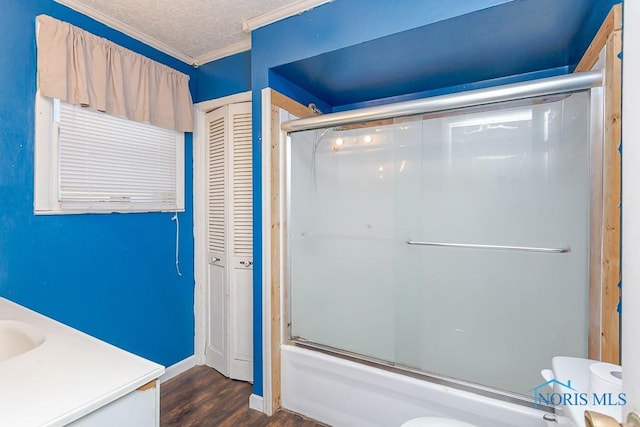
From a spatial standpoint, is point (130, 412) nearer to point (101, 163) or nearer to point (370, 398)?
point (370, 398)

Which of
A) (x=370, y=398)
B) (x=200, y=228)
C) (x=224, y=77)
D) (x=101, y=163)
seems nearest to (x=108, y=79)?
(x=101, y=163)

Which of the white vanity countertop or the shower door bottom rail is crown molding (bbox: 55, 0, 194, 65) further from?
the shower door bottom rail

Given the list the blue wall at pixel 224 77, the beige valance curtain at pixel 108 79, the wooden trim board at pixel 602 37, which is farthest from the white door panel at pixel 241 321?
the wooden trim board at pixel 602 37

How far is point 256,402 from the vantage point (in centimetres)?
192

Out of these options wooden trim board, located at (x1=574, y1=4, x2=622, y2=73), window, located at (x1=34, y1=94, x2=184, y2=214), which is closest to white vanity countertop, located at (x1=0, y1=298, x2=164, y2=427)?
window, located at (x1=34, y1=94, x2=184, y2=214)

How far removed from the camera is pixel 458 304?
6.06 feet

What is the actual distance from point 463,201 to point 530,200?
339 millimetres

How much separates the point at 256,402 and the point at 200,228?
1.34m

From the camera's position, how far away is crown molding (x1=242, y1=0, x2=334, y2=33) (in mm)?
1704

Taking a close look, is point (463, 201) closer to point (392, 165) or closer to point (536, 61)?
point (392, 165)

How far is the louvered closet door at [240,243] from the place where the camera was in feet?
7.39

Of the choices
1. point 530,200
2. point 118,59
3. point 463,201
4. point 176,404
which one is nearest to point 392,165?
point 463,201

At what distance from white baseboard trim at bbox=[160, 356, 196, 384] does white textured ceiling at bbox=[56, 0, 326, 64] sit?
238 cm

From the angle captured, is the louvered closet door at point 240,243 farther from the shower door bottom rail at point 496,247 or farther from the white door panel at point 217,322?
the shower door bottom rail at point 496,247
